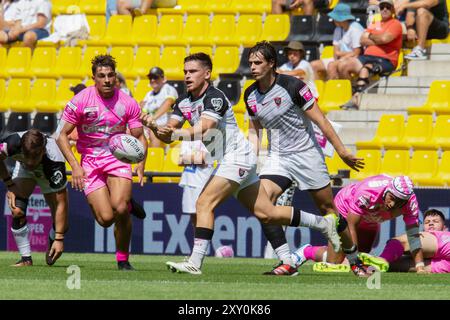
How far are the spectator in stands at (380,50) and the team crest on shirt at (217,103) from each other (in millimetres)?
8033

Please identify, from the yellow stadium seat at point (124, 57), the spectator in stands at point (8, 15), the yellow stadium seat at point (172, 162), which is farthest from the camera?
the spectator in stands at point (8, 15)

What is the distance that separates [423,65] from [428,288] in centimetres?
933

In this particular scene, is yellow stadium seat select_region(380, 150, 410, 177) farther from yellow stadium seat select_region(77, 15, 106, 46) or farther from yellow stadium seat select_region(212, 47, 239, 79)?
yellow stadium seat select_region(77, 15, 106, 46)

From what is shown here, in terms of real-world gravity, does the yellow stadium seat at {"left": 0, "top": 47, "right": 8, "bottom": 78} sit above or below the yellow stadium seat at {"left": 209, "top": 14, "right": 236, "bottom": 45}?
below

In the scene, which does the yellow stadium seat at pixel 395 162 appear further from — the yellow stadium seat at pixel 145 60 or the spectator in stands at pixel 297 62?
the yellow stadium seat at pixel 145 60

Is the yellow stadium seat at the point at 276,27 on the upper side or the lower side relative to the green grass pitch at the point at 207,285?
upper

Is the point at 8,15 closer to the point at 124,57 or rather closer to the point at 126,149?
the point at 124,57

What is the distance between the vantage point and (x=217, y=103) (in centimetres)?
1158

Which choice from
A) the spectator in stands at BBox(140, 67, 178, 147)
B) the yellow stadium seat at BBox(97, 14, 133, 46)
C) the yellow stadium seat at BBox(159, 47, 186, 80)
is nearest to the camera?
→ the spectator in stands at BBox(140, 67, 178, 147)

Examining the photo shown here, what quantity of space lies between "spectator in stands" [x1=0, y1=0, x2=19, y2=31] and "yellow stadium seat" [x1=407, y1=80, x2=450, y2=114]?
8.75 meters

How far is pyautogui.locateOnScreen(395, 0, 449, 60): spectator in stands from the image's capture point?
1931 centimetres

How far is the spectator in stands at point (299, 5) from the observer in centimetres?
2134

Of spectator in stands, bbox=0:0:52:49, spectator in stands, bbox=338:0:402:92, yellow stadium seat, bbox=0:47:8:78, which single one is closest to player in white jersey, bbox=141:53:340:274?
spectator in stands, bbox=338:0:402:92

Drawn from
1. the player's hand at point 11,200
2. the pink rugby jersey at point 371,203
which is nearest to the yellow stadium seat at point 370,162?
the pink rugby jersey at point 371,203
